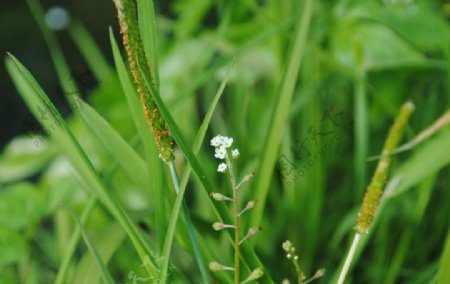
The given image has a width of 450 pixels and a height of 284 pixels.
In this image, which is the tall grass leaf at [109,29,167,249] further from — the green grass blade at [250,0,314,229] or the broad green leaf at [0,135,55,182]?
the broad green leaf at [0,135,55,182]

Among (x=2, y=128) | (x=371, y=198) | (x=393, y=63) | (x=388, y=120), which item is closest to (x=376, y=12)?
(x=393, y=63)

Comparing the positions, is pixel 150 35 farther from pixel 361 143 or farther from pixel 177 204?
pixel 361 143

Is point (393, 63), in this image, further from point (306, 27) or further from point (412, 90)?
point (306, 27)

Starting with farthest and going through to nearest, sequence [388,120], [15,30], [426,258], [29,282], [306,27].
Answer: [15,30]
[388,120]
[426,258]
[29,282]
[306,27]

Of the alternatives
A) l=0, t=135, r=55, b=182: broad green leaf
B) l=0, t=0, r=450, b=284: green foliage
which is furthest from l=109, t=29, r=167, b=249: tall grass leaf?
l=0, t=135, r=55, b=182: broad green leaf

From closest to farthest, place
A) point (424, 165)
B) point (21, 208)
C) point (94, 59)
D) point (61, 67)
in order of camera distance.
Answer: point (424, 165)
point (21, 208)
point (61, 67)
point (94, 59)

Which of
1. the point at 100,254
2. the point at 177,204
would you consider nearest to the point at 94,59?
the point at 100,254
